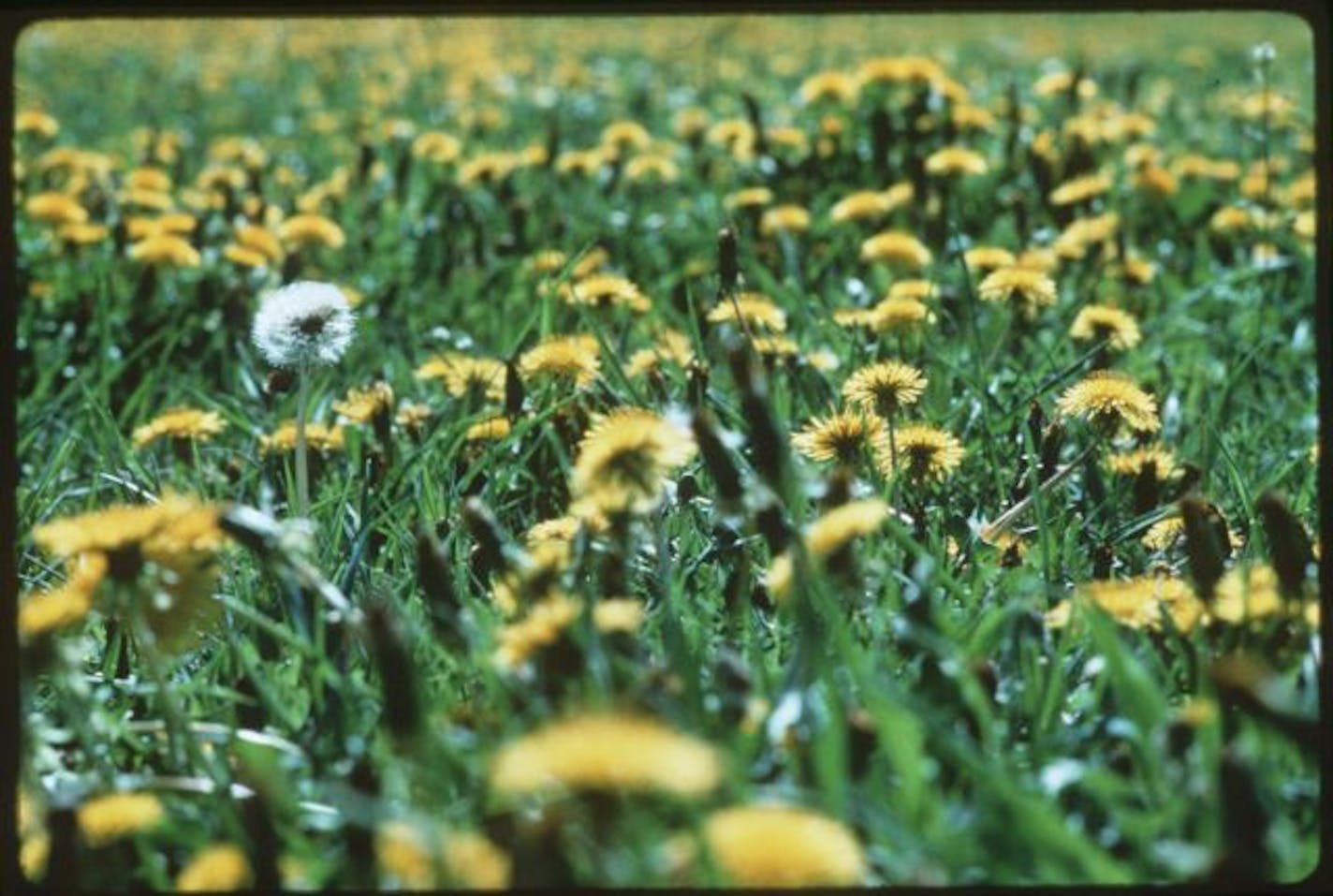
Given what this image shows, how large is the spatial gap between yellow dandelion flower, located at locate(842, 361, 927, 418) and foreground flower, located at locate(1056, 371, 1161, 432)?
0.45 feet

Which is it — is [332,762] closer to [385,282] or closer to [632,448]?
[632,448]

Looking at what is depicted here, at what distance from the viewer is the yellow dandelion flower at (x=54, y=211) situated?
244cm

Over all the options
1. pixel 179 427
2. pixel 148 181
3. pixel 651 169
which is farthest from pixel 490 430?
pixel 651 169

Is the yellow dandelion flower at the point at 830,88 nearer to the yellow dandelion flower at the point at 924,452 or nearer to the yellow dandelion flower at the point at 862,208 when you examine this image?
the yellow dandelion flower at the point at 862,208

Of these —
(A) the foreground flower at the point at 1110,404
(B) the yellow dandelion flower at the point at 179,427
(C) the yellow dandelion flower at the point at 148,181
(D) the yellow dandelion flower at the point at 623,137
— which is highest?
(D) the yellow dandelion flower at the point at 623,137

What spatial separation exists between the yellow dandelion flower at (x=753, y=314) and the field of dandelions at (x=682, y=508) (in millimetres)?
11

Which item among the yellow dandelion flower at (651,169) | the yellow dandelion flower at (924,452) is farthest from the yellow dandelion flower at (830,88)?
the yellow dandelion flower at (924,452)

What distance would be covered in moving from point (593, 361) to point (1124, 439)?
1.73 feet

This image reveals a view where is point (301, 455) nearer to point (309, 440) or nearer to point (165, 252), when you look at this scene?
point (309, 440)

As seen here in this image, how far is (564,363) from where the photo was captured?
5.37ft

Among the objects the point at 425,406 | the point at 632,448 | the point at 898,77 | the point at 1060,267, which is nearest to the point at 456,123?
the point at 898,77

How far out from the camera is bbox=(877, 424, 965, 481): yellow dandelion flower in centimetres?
148

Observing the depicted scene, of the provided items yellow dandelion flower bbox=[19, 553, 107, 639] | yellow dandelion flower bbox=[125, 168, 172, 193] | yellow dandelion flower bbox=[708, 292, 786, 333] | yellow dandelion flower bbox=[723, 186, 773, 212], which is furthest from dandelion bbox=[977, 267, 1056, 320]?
yellow dandelion flower bbox=[125, 168, 172, 193]

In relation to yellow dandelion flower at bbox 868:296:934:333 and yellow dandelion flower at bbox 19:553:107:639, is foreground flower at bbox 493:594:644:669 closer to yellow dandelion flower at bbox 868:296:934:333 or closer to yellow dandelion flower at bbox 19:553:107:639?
yellow dandelion flower at bbox 19:553:107:639
